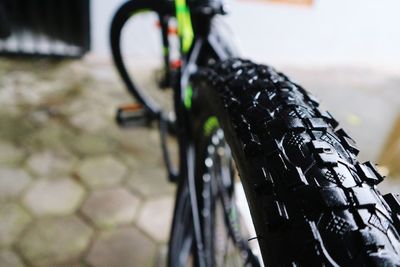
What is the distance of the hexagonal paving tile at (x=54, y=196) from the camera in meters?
1.62

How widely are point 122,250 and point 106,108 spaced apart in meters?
1.18

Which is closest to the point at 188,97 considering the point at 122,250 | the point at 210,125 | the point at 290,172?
the point at 210,125

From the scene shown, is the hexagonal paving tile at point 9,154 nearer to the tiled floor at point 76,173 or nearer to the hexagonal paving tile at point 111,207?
the tiled floor at point 76,173

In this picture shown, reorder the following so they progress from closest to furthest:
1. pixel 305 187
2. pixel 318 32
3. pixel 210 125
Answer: pixel 305 187 → pixel 210 125 → pixel 318 32

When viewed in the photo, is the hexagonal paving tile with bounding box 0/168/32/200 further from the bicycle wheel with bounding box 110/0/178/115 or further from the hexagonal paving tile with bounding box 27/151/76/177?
the bicycle wheel with bounding box 110/0/178/115

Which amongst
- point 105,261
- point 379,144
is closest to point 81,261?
point 105,261

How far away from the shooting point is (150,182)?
189cm

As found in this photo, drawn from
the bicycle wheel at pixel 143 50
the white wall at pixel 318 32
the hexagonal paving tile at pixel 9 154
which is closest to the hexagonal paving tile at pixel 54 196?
the hexagonal paving tile at pixel 9 154

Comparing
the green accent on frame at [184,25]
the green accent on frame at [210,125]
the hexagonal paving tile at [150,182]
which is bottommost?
the hexagonal paving tile at [150,182]

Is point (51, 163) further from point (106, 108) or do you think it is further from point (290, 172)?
point (290, 172)

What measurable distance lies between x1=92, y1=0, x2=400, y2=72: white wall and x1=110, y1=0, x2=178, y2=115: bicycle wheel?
27 centimetres

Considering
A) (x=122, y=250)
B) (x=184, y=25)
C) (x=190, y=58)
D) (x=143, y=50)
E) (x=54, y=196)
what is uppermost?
(x=184, y=25)

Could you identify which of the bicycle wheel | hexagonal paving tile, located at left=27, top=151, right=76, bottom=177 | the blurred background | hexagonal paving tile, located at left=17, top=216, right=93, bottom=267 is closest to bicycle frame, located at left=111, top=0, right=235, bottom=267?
the bicycle wheel

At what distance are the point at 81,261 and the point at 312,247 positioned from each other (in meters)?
1.25
